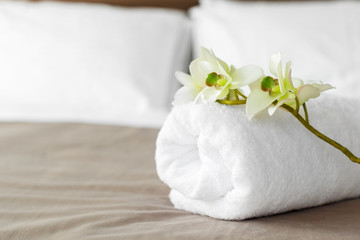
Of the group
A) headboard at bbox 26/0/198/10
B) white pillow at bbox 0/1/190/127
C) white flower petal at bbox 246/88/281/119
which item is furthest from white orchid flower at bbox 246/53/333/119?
headboard at bbox 26/0/198/10

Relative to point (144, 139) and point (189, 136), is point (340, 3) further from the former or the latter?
point (189, 136)

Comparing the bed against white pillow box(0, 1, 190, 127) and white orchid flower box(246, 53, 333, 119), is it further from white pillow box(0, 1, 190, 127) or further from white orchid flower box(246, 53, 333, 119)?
white orchid flower box(246, 53, 333, 119)

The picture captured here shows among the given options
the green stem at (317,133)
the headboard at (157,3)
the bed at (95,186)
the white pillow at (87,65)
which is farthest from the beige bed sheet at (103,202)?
the headboard at (157,3)

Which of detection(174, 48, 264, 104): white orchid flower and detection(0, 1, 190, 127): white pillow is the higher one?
detection(174, 48, 264, 104): white orchid flower

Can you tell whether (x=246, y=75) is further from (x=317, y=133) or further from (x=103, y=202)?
(x=103, y=202)

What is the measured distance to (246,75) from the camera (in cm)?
71

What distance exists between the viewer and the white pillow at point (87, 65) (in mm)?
1728

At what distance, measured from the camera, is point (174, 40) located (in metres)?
1.90

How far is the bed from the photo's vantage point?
702 millimetres

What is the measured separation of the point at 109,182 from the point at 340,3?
3.87 feet

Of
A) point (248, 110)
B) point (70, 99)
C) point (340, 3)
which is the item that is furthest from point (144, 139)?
point (340, 3)

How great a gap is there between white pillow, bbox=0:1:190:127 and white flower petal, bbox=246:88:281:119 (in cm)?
95

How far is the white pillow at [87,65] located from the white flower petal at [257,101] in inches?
37.3

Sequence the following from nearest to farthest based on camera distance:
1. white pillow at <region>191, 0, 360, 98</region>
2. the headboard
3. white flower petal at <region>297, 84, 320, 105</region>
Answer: white flower petal at <region>297, 84, 320, 105</region> < white pillow at <region>191, 0, 360, 98</region> < the headboard
